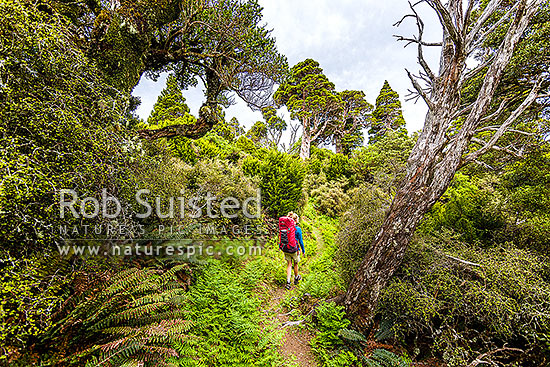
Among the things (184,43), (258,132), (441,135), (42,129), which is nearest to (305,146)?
(258,132)

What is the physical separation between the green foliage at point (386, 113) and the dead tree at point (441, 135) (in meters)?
17.9

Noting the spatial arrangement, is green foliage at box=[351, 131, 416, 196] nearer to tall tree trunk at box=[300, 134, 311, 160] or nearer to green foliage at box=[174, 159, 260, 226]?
green foliage at box=[174, 159, 260, 226]

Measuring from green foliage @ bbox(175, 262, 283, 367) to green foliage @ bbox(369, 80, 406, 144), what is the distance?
20.3 meters

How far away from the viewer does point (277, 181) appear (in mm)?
8016

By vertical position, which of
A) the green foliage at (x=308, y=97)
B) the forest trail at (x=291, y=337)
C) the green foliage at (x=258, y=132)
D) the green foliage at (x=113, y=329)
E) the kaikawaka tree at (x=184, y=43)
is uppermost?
the green foliage at (x=308, y=97)

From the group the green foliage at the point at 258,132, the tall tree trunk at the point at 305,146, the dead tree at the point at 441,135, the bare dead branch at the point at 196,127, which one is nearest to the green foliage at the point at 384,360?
the dead tree at the point at 441,135

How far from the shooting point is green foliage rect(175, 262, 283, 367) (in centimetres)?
281

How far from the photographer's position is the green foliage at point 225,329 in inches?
111

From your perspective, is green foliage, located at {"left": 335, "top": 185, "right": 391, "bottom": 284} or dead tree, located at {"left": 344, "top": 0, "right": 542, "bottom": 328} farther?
green foliage, located at {"left": 335, "top": 185, "right": 391, "bottom": 284}

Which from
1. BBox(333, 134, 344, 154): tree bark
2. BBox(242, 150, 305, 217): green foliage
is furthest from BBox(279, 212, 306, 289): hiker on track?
BBox(333, 134, 344, 154): tree bark

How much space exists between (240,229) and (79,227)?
15.3 feet

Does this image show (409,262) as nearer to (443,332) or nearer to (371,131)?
(443,332)

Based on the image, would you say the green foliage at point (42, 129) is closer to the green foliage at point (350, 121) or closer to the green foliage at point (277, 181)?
the green foliage at point (277, 181)

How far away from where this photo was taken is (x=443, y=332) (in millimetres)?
3309
